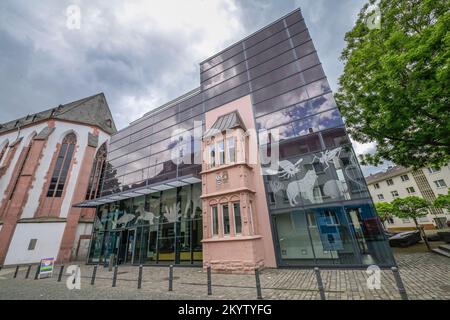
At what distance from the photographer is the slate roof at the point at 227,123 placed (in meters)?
12.9

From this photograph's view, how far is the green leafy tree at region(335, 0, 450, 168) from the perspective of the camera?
273 inches

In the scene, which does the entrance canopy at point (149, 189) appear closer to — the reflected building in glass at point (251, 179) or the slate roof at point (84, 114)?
the reflected building in glass at point (251, 179)

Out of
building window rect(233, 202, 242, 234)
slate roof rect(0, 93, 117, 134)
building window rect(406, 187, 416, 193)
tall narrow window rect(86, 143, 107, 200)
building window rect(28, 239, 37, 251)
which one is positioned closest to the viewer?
building window rect(233, 202, 242, 234)

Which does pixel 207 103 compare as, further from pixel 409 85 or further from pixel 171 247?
pixel 409 85

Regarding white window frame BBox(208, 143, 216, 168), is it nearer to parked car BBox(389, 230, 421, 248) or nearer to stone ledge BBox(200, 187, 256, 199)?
stone ledge BBox(200, 187, 256, 199)

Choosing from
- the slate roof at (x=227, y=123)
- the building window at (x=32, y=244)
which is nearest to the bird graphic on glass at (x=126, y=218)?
the slate roof at (x=227, y=123)

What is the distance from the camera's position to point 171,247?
13453 mm

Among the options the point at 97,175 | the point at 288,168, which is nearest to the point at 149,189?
the point at 288,168

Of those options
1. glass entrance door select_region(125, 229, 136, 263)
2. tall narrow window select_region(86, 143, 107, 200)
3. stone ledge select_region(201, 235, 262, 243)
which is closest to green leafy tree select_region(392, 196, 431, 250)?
stone ledge select_region(201, 235, 262, 243)

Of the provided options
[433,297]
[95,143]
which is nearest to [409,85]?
[433,297]

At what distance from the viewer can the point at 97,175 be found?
26422 mm

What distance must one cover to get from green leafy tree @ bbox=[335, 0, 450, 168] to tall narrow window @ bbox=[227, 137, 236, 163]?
7.20 meters

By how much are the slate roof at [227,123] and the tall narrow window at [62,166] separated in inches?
840
